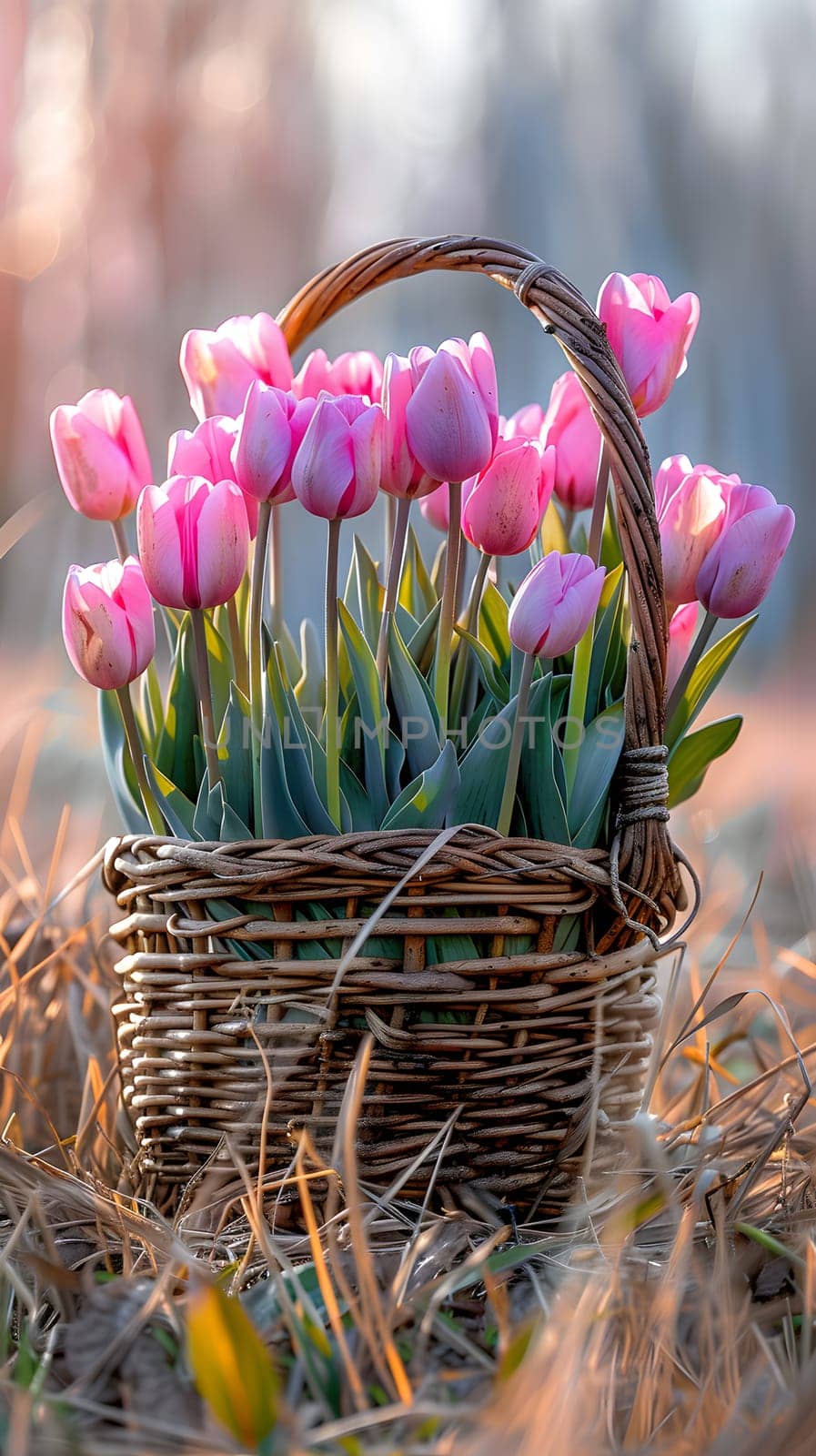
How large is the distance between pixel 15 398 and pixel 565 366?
3.29 feet

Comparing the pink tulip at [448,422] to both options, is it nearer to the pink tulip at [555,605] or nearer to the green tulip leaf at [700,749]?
the pink tulip at [555,605]

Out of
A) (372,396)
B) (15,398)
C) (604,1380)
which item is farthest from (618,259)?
(604,1380)

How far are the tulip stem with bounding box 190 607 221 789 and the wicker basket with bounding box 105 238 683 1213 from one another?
0.04 m

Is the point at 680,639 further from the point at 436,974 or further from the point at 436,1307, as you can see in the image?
the point at 436,1307

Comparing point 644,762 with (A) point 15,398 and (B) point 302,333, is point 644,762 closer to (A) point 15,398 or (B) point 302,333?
(B) point 302,333

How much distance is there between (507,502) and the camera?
0.54 m

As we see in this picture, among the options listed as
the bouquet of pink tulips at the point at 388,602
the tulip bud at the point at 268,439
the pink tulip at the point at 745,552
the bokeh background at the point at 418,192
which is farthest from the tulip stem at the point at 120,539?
the bokeh background at the point at 418,192

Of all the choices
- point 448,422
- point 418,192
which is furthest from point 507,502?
point 418,192

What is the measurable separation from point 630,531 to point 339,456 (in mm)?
144

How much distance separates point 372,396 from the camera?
0.64 metres

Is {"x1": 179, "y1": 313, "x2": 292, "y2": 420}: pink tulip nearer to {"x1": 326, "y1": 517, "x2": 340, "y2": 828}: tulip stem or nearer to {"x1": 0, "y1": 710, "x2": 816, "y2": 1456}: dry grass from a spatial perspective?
{"x1": 326, "y1": 517, "x2": 340, "y2": 828}: tulip stem

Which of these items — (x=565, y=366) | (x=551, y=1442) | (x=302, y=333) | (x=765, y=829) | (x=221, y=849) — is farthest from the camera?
(x=565, y=366)

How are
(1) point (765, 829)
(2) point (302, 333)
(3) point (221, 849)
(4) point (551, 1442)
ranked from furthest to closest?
(1) point (765, 829) → (2) point (302, 333) → (3) point (221, 849) → (4) point (551, 1442)

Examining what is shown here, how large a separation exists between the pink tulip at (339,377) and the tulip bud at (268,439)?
11cm
